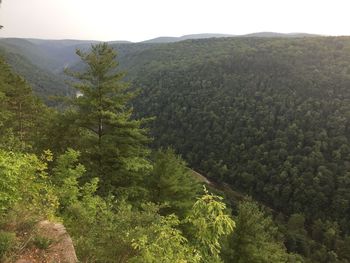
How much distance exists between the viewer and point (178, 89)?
14275cm

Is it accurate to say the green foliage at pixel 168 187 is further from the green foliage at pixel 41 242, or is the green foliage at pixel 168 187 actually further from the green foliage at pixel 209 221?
the green foliage at pixel 41 242

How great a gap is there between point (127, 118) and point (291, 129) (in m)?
90.9

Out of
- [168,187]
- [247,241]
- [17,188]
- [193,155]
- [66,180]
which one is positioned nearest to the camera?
[17,188]

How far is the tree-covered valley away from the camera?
8.75 meters

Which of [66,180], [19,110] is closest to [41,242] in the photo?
[66,180]

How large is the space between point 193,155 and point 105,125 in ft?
300

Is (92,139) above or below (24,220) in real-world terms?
below

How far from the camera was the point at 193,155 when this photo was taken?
10756 centimetres

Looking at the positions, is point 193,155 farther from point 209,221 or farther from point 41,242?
point 41,242

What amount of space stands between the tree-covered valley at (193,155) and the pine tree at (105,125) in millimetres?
63

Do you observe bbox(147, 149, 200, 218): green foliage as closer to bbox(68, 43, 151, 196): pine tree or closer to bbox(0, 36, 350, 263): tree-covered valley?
bbox(0, 36, 350, 263): tree-covered valley

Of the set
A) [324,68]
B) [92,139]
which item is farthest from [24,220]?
[324,68]

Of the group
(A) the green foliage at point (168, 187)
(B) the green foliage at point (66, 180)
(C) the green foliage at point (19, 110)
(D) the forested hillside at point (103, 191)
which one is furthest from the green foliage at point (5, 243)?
(C) the green foliage at point (19, 110)

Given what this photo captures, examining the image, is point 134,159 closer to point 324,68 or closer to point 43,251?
point 43,251
